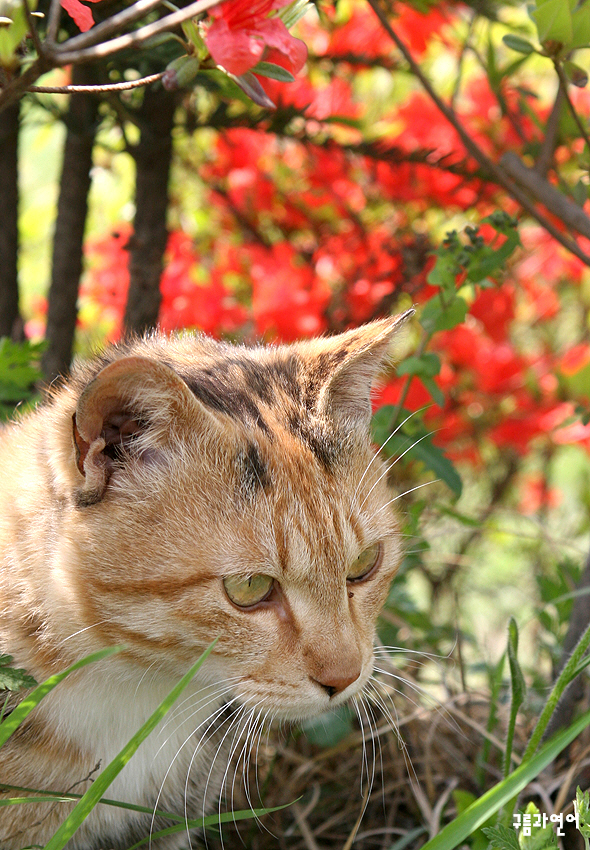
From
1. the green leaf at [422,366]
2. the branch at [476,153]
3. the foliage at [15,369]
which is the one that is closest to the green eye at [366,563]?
the green leaf at [422,366]

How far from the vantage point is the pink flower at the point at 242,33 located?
3.26ft

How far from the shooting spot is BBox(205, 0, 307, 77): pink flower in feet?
3.26

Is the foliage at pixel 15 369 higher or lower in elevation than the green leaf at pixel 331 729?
higher

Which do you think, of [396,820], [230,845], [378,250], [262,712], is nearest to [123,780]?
[262,712]

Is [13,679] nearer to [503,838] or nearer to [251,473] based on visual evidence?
[251,473]

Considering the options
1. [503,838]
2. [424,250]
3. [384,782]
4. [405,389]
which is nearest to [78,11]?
[405,389]

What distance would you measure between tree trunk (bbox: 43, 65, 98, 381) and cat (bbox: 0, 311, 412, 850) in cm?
76

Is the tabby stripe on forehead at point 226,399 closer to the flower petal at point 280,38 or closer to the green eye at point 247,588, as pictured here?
the green eye at point 247,588

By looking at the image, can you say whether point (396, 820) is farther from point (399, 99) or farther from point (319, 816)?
point (399, 99)

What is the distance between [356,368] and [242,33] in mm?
567

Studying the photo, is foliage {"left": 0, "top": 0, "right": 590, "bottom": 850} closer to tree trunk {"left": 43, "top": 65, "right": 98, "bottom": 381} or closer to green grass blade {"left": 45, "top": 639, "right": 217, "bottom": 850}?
tree trunk {"left": 43, "top": 65, "right": 98, "bottom": 381}

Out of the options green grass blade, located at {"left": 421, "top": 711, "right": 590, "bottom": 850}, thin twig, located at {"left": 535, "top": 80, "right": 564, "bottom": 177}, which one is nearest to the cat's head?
green grass blade, located at {"left": 421, "top": 711, "right": 590, "bottom": 850}

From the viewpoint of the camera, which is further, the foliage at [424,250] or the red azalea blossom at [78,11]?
the foliage at [424,250]

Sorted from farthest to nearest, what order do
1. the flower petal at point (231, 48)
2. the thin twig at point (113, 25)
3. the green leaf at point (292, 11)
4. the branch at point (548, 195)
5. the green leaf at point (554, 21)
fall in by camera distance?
the branch at point (548, 195), the green leaf at point (554, 21), the green leaf at point (292, 11), the flower petal at point (231, 48), the thin twig at point (113, 25)
